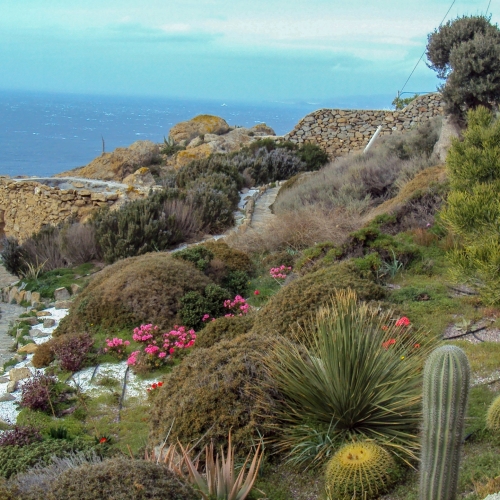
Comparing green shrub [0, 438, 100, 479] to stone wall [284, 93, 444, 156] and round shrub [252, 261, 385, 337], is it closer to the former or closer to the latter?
round shrub [252, 261, 385, 337]

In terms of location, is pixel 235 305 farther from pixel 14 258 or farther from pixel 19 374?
pixel 14 258

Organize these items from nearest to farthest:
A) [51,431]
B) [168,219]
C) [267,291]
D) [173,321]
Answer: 1. [51,431]
2. [173,321]
3. [267,291]
4. [168,219]

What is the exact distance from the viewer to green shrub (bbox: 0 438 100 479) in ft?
15.0

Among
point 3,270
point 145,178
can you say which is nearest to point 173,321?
point 3,270

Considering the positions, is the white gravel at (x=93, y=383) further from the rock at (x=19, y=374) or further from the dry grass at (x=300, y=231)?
the dry grass at (x=300, y=231)

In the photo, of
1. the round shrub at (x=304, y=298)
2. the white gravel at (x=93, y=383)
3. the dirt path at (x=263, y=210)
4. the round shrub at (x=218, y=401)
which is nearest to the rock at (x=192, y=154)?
the dirt path at (x=263, y=210)

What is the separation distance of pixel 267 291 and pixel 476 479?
6.39m

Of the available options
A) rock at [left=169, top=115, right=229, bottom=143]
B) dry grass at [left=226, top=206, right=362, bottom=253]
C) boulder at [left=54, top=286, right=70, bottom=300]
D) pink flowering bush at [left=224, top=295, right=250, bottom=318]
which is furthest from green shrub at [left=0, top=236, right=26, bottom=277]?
rock at [left=169, top=115, right=229, bottom=143]

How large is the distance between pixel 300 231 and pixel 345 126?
57.8 feet

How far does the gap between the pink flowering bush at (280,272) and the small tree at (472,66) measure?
232 inches

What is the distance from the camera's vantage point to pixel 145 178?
24.5 metres

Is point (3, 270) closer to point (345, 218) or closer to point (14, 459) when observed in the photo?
point (345, 218)

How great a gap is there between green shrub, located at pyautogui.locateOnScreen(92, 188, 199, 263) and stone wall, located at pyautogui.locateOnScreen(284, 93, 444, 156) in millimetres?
14424

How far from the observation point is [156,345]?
27.2 feet
